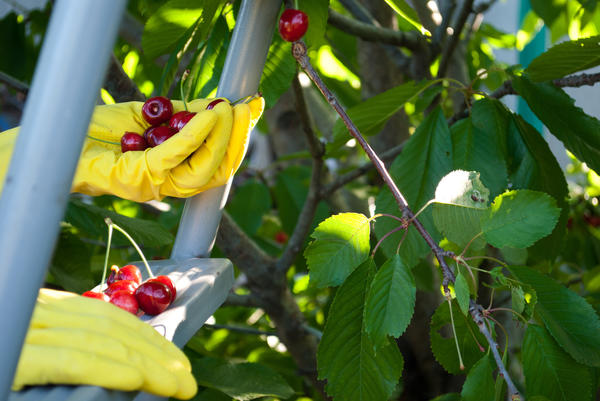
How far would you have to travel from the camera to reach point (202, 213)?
0.51 meters

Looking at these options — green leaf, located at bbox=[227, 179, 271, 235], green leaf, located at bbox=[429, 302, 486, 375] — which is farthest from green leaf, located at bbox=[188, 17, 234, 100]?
green leaf, located at bbox=[227, 179, 271, 235]

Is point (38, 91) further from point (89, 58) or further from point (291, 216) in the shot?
point (291, 216)

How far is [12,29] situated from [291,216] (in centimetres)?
68

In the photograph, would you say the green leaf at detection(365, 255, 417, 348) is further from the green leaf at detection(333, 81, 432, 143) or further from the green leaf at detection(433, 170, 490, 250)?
the green leaf at detection(333, 81, 432, 143)

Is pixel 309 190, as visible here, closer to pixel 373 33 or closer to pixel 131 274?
pixel 373 33

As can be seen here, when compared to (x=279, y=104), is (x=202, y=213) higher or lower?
lower

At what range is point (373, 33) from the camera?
3.21ft

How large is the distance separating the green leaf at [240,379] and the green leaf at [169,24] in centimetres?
Result: 40

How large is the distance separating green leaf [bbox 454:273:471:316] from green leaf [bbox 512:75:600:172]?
1.10 feet

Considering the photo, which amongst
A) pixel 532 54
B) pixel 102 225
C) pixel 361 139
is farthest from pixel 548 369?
pixel 532 54

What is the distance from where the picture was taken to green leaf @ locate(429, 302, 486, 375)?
56 centimetres

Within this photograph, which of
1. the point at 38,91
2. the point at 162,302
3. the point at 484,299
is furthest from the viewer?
the point at 484,299

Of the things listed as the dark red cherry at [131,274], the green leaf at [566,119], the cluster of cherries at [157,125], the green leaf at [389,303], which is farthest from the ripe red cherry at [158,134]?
the green leaf at [566,119]

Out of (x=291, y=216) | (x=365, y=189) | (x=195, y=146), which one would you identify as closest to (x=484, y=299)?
(x=291, y=216)
